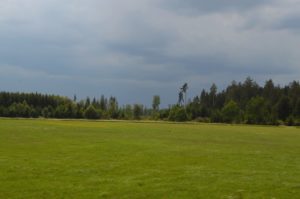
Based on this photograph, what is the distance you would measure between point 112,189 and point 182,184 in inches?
126

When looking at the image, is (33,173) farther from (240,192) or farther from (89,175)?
(240,192)

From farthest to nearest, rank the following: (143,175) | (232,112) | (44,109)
Answer: (44,109) < (232,112) < (143,175)

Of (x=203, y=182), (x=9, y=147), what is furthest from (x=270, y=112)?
(x=203, y=182)

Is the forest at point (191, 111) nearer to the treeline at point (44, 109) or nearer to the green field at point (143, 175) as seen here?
the treeline at point (44, 109)

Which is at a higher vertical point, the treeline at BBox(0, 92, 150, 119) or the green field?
the treeline at BBox(0, 92, 150, 119)

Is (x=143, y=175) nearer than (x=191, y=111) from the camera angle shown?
Yes

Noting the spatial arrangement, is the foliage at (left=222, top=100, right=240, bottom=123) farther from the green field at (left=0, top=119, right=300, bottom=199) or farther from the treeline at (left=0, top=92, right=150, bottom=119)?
the green field at (left=0, top=119, right=300, bottom=199)

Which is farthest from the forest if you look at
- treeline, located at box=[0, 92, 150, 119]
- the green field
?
the green field

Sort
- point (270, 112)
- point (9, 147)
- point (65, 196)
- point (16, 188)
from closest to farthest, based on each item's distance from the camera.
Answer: point (65, 196) → point (16, 188) → point (9, 147) → point (270, 112)

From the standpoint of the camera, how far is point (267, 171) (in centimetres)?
2628

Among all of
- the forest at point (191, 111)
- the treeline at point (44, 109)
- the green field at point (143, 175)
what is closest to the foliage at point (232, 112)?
the forest at point (191, 111)

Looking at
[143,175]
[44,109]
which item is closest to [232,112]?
[44,109]

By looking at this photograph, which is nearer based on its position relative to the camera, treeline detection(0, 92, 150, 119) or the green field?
the green field

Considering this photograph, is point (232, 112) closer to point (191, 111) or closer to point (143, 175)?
point (191, 111)
